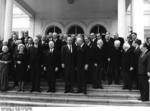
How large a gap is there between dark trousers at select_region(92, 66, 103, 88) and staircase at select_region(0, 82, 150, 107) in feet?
0.75

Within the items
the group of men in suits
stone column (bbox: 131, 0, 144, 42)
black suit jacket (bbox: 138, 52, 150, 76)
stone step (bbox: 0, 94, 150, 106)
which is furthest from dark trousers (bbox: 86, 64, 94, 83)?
stone column (bbox: 131, 0, 144, 42)

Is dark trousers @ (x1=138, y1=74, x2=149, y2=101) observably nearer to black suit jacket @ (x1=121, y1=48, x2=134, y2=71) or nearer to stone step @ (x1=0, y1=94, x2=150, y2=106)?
stone step @ (x1=0, y1=94, x2=150, y2=106)

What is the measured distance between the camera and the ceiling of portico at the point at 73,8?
16062 millimetres

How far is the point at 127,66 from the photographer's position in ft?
28.3

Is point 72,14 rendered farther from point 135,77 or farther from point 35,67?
point 135,77

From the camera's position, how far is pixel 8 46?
Result: 396 inches

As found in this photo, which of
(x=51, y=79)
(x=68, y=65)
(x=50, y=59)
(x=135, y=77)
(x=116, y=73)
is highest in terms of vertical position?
(x=50, y=59)

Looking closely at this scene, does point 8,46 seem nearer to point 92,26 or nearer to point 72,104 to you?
point 72,104

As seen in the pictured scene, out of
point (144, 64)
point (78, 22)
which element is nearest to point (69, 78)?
point (144, 64)

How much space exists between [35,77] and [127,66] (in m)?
3.60

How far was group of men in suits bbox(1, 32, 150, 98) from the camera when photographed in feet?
28.3

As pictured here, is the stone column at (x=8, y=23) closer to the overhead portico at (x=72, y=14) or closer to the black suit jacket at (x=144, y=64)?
the overhead portico at (x=72, y=14)

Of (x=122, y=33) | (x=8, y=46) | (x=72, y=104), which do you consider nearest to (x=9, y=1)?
(x=8, y=46)

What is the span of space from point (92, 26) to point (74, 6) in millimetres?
2316
